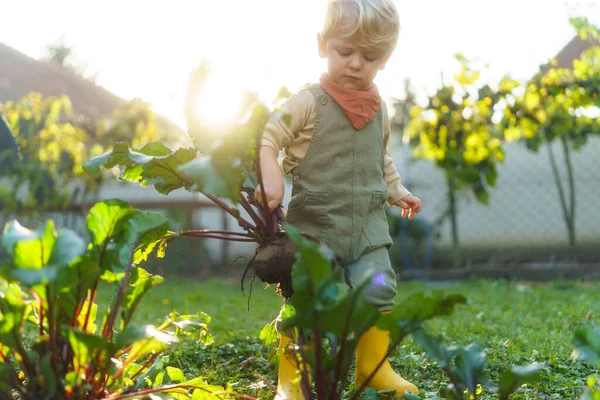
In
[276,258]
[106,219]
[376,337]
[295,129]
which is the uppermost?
[295,129]

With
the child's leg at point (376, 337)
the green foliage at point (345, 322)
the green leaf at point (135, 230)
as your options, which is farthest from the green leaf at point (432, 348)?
the green leaf at point (135, 230)

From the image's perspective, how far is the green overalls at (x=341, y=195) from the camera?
2.15 m

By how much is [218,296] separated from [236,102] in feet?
13.6

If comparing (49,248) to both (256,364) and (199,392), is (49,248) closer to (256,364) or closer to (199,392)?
(199,392)

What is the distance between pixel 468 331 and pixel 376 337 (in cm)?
151

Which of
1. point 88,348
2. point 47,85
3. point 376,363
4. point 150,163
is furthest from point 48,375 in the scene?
point 47,85

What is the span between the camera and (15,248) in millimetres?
1345

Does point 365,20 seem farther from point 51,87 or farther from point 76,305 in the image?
point 51,87

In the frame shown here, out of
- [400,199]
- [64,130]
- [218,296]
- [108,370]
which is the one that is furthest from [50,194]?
[108,370]

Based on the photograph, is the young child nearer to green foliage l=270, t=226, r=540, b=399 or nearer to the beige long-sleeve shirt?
the beige long-sleeve shirt

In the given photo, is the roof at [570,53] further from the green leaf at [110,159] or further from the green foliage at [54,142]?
the green leaf at [110,159]

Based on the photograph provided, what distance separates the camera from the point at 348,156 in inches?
87.1

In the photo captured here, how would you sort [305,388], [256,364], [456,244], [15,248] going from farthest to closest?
[456,244], [256,364], [305,388], [15,248]

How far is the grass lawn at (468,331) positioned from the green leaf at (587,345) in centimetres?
74
